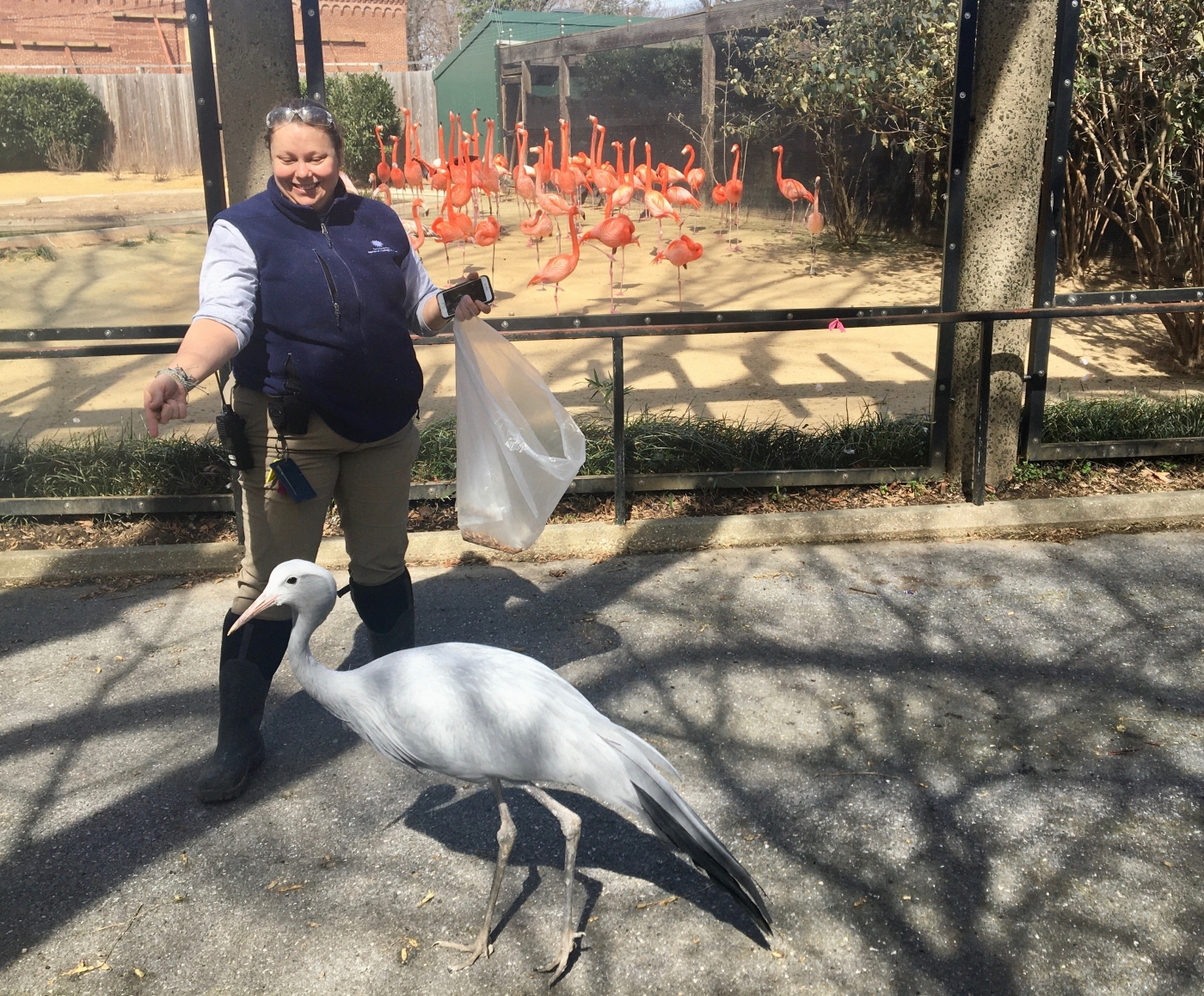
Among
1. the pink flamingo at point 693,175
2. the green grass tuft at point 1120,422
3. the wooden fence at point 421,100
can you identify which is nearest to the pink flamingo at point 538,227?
the pink flamingo at point 693,175

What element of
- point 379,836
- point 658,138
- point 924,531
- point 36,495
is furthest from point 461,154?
point 379,836

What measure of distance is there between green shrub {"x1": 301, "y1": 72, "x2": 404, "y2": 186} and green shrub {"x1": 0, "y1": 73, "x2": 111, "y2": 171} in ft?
14.9

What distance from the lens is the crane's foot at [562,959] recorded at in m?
2.28

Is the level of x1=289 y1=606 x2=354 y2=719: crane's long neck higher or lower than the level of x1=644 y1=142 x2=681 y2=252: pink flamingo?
lower

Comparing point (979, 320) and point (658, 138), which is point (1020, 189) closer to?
point (979, 320)

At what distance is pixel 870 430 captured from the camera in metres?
5.33

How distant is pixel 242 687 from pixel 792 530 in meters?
2.62

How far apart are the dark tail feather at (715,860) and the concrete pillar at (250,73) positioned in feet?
10.9

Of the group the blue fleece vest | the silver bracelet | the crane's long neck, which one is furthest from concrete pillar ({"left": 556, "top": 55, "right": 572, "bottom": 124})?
the crane's long neck

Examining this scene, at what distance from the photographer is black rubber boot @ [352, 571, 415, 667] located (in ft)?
10.1

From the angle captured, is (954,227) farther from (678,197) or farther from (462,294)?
(678,197)

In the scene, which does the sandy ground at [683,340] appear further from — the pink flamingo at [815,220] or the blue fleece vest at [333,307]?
the blue fleece vest at [333,307]

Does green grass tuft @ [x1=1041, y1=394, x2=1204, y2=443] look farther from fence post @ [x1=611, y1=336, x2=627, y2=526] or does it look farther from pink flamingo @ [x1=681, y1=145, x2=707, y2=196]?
pink flamingo @ [x1=681, y1=145, x2=707, y2=196]

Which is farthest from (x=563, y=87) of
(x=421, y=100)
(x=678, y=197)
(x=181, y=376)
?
(x=181, y=376)
